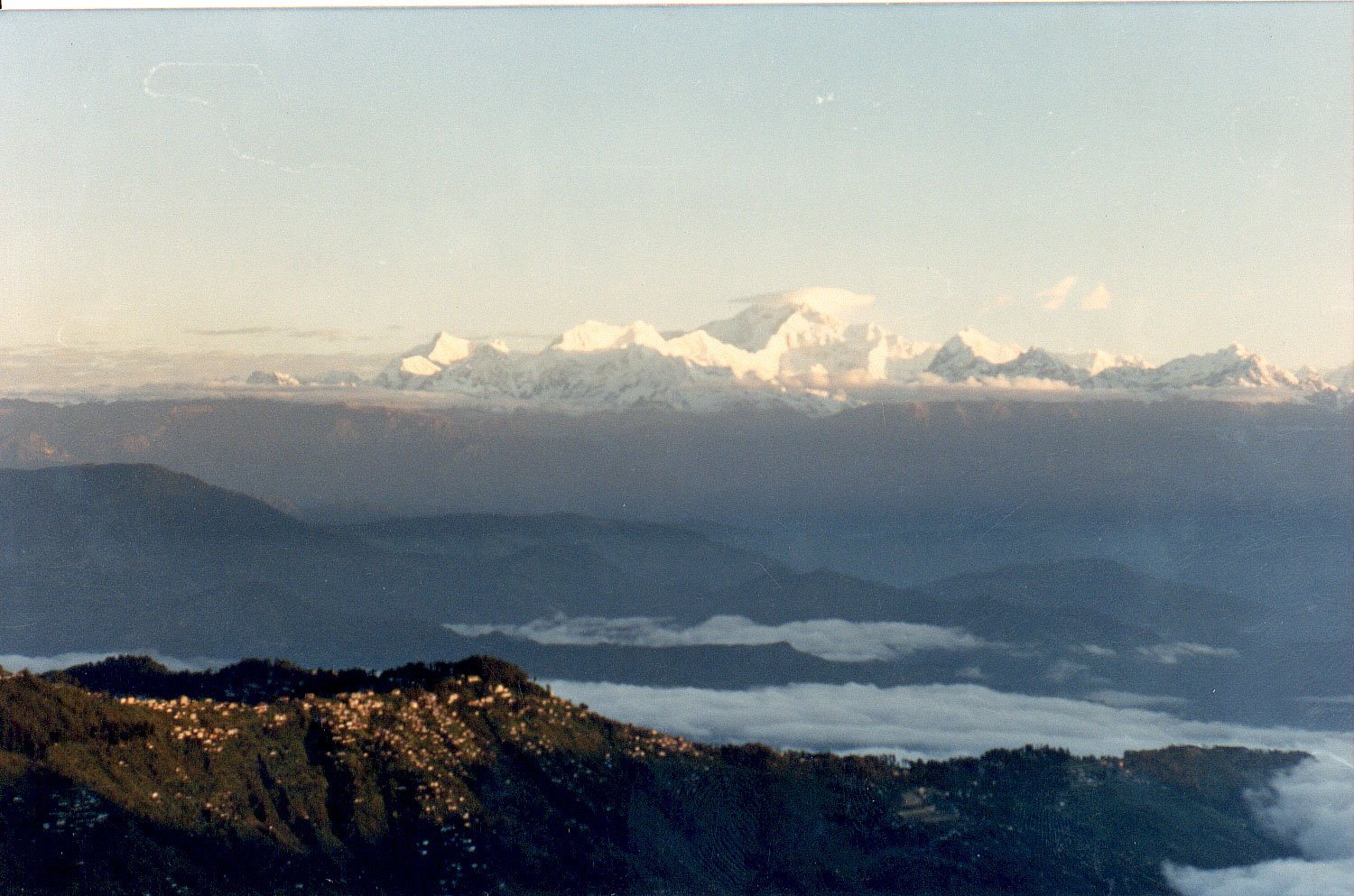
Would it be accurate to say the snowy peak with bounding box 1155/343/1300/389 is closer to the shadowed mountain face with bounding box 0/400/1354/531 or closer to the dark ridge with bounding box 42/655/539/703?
the shadowed mountain face with bounding box 0/400/1354/531

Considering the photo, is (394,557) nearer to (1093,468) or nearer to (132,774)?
(132,774)

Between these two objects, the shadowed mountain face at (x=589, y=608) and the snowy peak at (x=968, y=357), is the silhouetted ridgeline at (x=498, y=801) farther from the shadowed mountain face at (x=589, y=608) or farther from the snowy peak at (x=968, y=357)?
the snowy peak at (x=968, y=357)

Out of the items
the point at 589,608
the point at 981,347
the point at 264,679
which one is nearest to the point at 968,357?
the point at 981,347

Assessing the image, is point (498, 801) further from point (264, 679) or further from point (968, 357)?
point (968, 357)

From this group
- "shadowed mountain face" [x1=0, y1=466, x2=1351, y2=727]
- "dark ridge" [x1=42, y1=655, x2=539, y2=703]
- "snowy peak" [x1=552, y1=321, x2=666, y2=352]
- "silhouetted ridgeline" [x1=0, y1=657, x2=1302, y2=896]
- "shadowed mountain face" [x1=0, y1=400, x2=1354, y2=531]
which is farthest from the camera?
"shadowed mountain face" [x1=0, y1=400, x2=1354, y2=531]

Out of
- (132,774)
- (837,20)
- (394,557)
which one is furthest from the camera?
(394,557)

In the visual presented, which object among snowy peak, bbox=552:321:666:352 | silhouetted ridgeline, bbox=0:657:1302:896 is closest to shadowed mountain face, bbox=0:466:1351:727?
silhouetted ridgeline, bbox=0:657:1302:896

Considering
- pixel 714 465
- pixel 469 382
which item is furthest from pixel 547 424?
pixel 714 465
